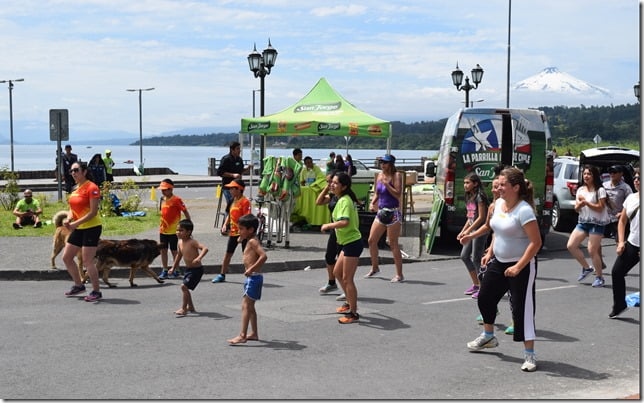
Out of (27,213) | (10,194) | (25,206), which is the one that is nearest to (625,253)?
(27,213)

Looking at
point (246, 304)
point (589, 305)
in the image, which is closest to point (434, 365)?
point (246, 304)

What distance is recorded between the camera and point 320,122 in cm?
1919

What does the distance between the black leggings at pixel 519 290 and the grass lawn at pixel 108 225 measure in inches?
439

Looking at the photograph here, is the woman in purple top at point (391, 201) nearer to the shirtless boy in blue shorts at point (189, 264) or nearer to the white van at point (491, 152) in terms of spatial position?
the white van at point (491, 152)

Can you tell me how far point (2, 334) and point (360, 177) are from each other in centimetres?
1784

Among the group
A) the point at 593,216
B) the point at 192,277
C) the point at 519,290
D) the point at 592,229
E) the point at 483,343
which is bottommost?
the point at 483,343

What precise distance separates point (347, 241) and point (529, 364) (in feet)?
9.27

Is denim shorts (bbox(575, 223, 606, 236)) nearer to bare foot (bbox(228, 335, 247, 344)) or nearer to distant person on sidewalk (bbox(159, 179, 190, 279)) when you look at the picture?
distant person on sidewalk (bbox(159, 179, 190, 279))

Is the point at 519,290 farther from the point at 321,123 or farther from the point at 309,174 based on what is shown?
the point at 309,174

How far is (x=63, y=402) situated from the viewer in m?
6.09

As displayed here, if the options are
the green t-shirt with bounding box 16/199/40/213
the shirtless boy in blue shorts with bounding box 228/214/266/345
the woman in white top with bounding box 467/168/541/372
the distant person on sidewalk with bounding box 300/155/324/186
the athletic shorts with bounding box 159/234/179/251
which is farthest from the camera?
the distant person on sidewalk with bounding box 300/155/324/186

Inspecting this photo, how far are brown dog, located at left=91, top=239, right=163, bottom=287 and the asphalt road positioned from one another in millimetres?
348

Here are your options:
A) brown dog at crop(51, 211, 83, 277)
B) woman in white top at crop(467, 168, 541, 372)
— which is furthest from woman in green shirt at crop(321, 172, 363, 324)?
brown dog at crop(51, 211, 83, 277)

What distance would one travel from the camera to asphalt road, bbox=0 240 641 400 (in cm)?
650
